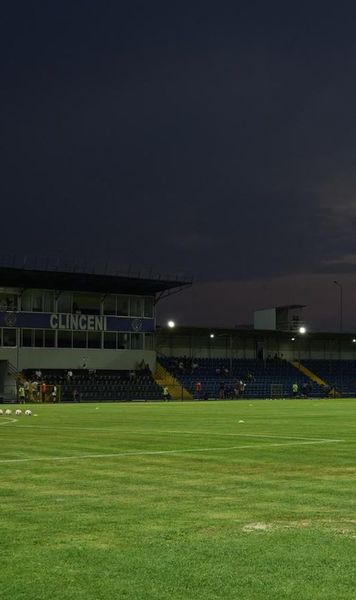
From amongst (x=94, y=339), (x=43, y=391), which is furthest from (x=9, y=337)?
(x=43, y=391)

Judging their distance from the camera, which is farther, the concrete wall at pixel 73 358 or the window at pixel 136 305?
the window at pixel 136 305

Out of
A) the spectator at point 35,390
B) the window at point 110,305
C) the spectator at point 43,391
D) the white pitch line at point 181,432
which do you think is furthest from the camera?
the window at point 110,305

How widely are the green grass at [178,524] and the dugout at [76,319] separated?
71123mm

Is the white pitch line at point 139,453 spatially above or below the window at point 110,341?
below

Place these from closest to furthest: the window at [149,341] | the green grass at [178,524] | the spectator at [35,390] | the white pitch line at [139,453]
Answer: the green grass at [178,524], the white pitch line at [139,453], the spectator at [35,390], the window at [149,341]

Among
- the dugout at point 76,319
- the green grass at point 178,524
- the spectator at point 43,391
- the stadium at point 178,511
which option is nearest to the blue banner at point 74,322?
the dugout at point 76,319

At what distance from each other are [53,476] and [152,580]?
8.18 meters

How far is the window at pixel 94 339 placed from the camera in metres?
96.7

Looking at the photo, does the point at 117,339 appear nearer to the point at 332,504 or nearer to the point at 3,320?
the point at 3,320

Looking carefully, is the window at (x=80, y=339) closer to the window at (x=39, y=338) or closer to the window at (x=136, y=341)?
the window at (x=39, y=338)

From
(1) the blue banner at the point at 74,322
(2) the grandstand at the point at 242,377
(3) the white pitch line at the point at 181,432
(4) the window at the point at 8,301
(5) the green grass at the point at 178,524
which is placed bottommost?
(3) the white pitch line at the point at 181,432

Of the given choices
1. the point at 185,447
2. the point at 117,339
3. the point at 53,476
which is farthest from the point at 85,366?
the point at 53,476

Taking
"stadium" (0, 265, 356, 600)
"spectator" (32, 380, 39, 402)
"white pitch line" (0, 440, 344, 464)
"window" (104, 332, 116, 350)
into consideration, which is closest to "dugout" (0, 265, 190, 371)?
"window" (104, 332, 116, 350)

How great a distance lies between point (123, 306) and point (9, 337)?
15.8 m
